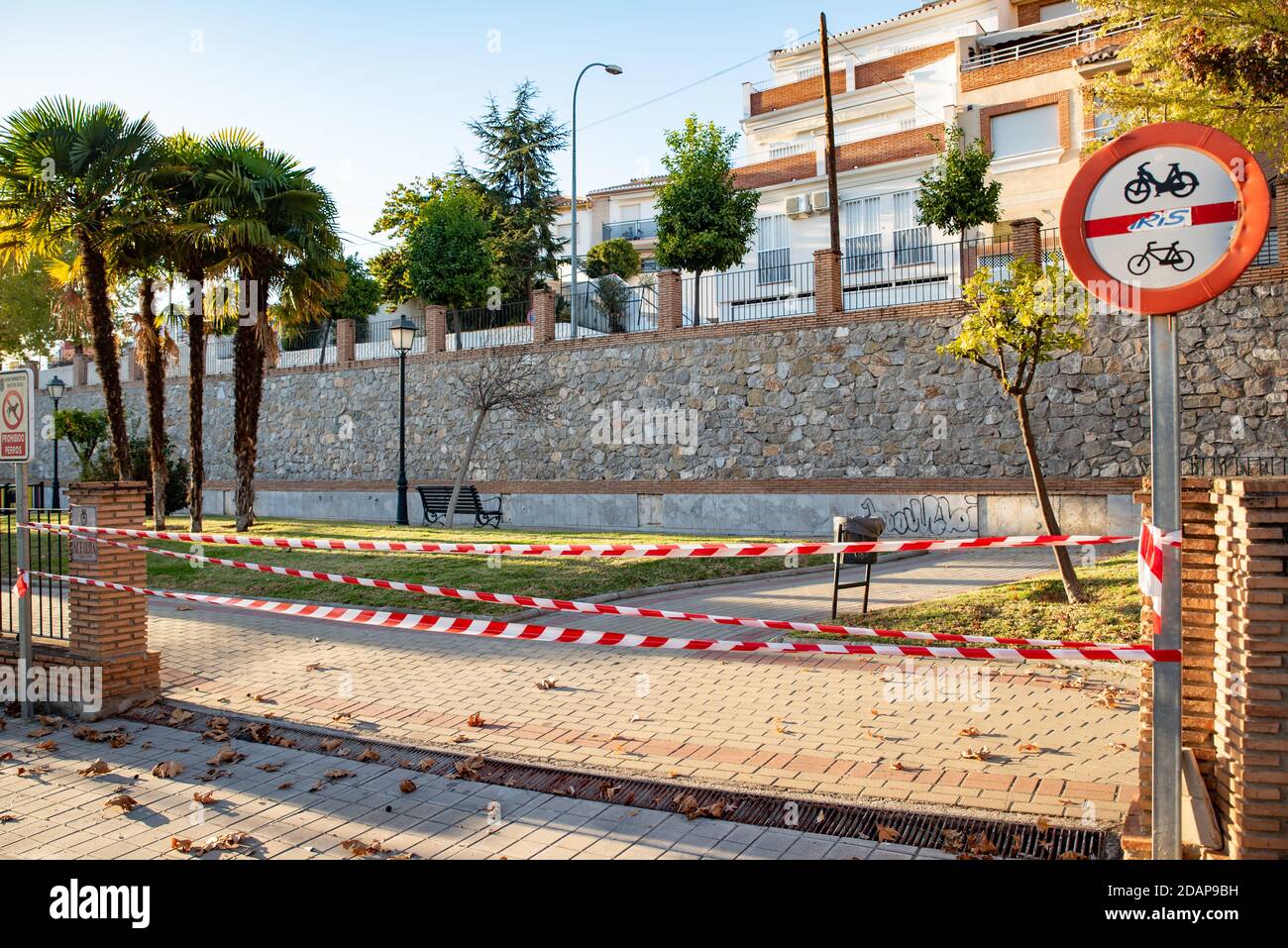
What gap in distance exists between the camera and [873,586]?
1212 cm

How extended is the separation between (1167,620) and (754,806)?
2148 mm

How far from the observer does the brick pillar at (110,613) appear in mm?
6816

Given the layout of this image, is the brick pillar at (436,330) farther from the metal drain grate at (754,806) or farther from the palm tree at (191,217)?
the metal drain grate at (754,806)

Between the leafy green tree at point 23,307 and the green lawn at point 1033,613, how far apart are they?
41.8 metres

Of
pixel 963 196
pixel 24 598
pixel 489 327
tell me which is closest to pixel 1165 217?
pixel 24 598

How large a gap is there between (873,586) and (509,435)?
606 inches

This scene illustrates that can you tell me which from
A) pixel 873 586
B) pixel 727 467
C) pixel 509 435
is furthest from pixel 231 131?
pixel 873 586

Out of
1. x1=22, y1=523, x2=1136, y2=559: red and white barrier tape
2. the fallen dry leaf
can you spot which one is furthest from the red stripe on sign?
the fallen dry leaf

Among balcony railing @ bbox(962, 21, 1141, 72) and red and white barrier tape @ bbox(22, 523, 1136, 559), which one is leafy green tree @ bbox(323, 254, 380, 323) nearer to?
balcony railing @ bbox(962, 21, 1141, 72)

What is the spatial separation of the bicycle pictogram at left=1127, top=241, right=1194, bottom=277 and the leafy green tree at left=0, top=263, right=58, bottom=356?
4544 centimetres

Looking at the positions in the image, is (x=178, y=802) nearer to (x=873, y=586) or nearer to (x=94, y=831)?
(x=94, y=831)

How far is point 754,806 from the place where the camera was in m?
4.56

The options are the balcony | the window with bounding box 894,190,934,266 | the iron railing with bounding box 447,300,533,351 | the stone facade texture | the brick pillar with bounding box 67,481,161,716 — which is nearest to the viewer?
the brick pillar with bounding box 67,481,161,716

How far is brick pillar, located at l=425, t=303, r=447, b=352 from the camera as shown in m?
27.7
